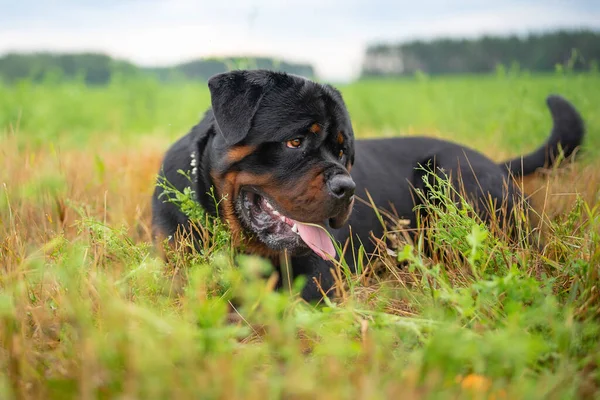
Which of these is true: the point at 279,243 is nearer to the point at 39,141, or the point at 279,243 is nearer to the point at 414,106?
the point at 39,141

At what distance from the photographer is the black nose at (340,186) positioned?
244cm

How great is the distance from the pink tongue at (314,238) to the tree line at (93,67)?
5.85ft

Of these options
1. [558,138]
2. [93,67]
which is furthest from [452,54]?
[558,138]

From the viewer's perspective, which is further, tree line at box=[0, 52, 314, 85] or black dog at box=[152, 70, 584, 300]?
tree line at box=[0, 52, 314, 85]

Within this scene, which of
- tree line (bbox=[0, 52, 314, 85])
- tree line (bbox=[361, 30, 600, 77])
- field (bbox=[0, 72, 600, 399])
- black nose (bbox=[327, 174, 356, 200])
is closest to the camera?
field (bbox=[0, 72, 600, 399])

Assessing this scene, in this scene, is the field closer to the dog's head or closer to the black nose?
the dog's head

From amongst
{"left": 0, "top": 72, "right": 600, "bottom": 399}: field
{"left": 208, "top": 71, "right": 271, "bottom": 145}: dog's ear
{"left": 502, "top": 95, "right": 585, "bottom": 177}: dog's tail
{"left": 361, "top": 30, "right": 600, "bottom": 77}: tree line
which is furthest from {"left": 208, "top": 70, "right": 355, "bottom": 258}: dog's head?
{"left": 361, "top": 30, "right": 600, "bottom": 77}: tree line

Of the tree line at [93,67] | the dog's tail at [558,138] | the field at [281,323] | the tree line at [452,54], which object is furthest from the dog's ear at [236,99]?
the tree line at [452,54]

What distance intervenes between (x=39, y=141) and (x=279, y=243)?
3.44 m

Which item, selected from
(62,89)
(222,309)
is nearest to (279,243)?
(222,309)

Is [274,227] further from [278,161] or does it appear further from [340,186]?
[340,186]

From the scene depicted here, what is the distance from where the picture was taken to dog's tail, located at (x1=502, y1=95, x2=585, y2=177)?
3.87 metres

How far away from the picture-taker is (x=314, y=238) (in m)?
2.64

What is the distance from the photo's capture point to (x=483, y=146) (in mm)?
5809
